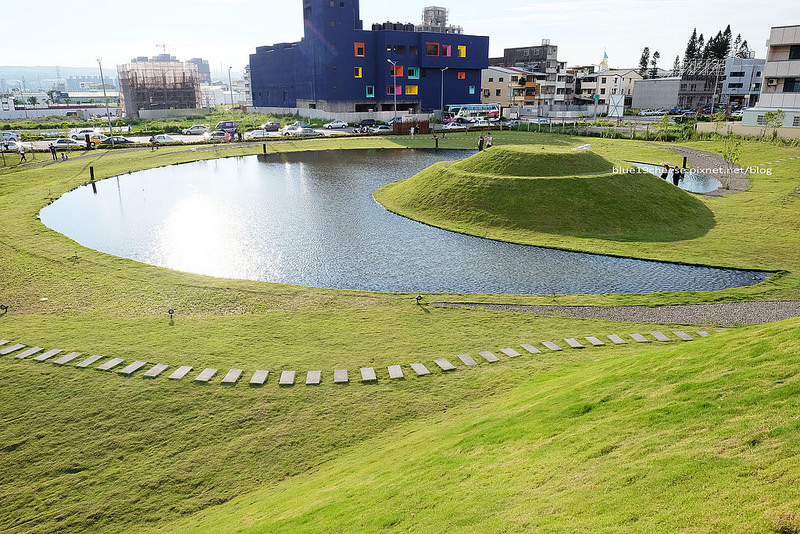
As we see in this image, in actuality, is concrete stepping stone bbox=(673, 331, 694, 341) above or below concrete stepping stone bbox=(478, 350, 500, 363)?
above

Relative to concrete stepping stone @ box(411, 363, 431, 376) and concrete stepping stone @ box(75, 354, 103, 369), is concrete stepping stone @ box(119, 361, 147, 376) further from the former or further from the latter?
concrete stepping stone @ box(411, 363, 431, 376)

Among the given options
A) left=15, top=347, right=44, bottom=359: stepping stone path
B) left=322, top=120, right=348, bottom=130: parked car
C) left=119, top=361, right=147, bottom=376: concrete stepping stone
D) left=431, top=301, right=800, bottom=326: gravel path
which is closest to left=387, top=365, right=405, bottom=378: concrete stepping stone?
left=431, top=301, right=800, bottom=326: gravel path

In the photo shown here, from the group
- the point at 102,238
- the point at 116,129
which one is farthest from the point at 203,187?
the point at 116,129

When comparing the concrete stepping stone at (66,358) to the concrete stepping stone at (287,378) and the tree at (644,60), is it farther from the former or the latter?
the tree at (644,60)

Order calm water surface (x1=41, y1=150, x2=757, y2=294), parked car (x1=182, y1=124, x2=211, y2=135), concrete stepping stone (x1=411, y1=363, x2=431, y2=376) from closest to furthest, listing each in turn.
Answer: concrete stepping stone (x1=411, y1=363, x2=431, y2=376), calm water surface (x1=41, y1=150, x2=757, y2=294), parked car (x1=182, y1=124, x2=211, y2=135)

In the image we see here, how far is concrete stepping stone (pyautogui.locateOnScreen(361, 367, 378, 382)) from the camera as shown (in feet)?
49.7

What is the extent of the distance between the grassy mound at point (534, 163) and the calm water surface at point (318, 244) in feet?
26.6

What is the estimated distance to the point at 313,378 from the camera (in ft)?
49.5

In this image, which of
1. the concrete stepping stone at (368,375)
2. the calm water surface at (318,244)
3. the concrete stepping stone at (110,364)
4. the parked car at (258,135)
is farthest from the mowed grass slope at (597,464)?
the parked car at (258,135)

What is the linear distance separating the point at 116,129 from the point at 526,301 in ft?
343

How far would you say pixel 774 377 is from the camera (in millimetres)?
9344

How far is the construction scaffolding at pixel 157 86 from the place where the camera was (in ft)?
429

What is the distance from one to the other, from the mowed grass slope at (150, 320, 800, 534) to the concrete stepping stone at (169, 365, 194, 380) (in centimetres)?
525

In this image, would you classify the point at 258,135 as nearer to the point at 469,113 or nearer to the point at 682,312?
the point at 469,113
